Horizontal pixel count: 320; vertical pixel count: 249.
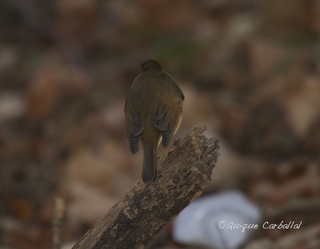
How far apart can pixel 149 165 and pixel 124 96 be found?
186 inches

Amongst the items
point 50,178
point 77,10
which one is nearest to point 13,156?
point 50,178

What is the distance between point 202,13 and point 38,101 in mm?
4394

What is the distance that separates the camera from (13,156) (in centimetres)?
577

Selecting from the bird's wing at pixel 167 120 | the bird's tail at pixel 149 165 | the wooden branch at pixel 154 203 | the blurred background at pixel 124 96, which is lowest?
the wooden branch at pixel 154 203

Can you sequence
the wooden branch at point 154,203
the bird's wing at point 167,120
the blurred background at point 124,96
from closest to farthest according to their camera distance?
the wooden branch at point 154,203
the bird's wing at point 167,120
the blurred background at point 124,96

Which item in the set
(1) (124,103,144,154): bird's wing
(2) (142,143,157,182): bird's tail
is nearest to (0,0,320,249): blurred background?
(1) (124,103,144,154): bird's wing

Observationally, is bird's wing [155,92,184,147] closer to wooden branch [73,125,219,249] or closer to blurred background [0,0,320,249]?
wooden branch [73,125,219,249]

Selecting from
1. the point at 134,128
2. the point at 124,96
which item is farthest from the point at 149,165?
the point at 124,96

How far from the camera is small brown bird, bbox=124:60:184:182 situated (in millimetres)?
2770

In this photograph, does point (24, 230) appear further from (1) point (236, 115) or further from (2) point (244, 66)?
(2) point (244, 66)

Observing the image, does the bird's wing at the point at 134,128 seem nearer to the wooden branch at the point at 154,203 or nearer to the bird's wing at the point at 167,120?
the bird's wing at the point at 167,120

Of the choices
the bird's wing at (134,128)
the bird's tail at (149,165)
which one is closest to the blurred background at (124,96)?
the bird's wing at (134,128)

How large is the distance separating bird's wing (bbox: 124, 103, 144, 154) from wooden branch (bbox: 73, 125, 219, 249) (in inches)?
18.7

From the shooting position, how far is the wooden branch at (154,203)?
2211 mm
